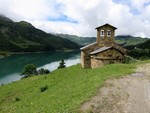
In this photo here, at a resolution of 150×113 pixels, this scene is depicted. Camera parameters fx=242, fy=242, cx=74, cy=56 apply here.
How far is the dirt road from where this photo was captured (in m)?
19.4

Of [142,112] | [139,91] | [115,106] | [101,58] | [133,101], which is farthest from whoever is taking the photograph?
[101,58]

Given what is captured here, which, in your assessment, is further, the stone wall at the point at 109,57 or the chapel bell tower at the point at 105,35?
the chapel bell tower at the point at 105,35

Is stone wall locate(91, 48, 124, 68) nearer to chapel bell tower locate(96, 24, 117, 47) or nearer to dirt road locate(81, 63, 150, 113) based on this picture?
chapel bell tower locate(96, 24, 117, 47)

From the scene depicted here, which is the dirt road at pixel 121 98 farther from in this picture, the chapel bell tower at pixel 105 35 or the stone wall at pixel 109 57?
the chapel bell tower at pixel 105 35

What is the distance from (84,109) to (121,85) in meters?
9.57

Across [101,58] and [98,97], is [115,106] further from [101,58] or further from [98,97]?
[101,58]

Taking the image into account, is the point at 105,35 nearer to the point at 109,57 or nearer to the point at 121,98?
the point at 109,57

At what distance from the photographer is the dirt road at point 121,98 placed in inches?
762

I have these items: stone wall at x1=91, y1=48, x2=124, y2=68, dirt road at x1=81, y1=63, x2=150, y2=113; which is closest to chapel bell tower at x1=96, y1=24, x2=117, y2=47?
stone wall at x1=91, y1=48, x2=124, y2=68

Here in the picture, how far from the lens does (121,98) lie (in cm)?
2225

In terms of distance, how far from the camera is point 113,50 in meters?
52.9

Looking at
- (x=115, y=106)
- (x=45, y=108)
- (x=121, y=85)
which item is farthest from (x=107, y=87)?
(x=45, y=108)

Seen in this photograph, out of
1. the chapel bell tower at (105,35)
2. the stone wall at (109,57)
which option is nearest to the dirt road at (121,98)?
the stone wall at (109,57)

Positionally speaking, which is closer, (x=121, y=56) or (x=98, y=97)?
(x=98, y=97)
